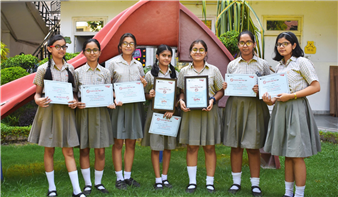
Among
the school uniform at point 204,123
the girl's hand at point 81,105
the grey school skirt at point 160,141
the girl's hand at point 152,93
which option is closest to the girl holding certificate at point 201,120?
the school uniform at point 204,123

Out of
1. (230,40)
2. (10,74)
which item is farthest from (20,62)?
(230,40)

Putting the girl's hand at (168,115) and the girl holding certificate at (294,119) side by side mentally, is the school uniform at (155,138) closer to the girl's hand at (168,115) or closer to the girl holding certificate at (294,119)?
the girl's hand at (168,115)

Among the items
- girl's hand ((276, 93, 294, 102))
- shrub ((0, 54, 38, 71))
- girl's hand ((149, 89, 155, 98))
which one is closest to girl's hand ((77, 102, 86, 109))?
girl's hand ((149, 89, 155, 98))

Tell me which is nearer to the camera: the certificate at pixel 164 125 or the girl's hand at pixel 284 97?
the girl's hand at pixel 284 97

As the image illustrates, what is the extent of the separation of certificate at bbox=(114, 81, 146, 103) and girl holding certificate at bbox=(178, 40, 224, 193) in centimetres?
42

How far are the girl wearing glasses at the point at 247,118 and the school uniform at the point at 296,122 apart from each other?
162 millimetres

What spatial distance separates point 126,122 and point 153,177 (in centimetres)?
96

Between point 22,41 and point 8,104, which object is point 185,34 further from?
point 22,41

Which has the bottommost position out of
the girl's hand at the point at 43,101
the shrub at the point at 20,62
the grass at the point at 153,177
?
the grass at the point at 153,177

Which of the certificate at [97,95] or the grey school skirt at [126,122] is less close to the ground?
the certificate at [97,95]

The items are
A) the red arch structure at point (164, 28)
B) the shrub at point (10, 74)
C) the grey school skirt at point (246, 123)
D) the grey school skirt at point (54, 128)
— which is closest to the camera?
the grey school skirt at point (54, 128)

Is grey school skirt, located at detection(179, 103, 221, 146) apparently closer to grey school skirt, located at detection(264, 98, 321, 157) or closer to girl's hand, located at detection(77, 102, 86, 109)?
grey school skirt, located at detection(264, 98, 321, 157)

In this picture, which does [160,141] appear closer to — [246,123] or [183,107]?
[183,107]

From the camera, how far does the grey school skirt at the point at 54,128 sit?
8.32 ft
